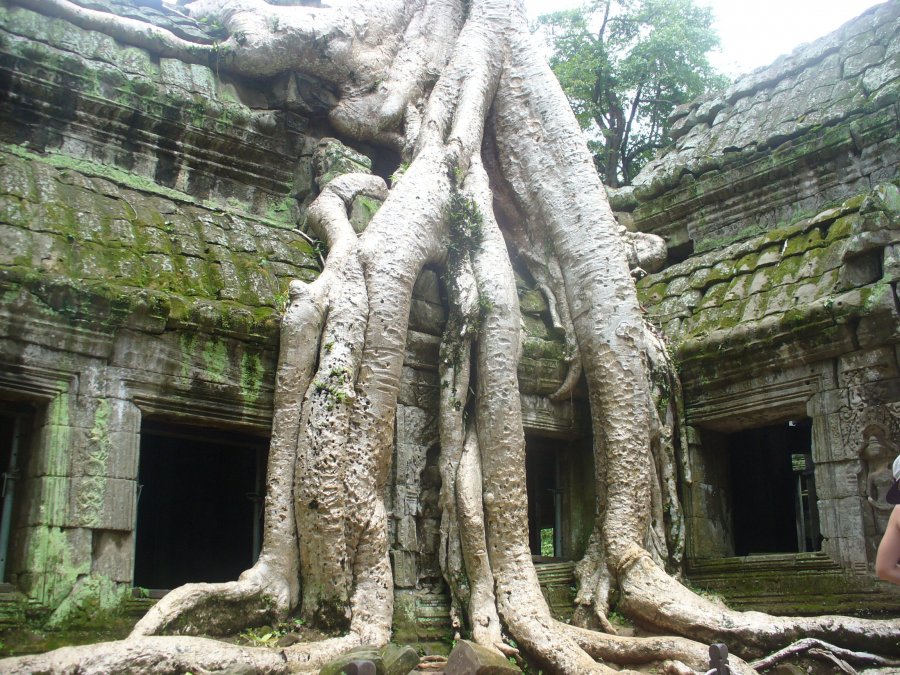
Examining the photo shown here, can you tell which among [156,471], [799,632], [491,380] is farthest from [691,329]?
[156,471]

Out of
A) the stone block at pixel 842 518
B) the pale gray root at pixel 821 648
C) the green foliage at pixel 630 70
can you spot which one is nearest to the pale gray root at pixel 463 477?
the pale gray root at pixel 821 648

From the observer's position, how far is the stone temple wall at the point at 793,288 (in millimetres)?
5434

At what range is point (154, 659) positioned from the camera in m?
3.59

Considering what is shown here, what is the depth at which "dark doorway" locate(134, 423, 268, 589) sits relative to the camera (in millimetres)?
7184

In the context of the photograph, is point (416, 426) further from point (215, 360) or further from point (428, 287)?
point (215, 360)

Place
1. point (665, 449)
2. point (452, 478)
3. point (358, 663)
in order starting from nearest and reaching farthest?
point (358, 663)
point (452, 478)
point (665, 449)

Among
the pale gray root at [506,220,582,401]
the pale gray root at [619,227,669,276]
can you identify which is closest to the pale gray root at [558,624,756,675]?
the pale gray root at [506,220,582,401]

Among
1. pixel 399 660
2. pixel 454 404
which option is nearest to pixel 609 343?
pixel 454 404

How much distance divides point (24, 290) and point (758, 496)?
20.1ft

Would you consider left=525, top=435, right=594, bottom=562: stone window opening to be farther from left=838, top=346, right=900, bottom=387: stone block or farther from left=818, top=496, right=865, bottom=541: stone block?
left=838, top=346, right=900, bottom=387: stone block

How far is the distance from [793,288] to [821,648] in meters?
2.49

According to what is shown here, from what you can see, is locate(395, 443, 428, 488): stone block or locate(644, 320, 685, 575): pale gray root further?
locate(644, 320, 685, 575): pale gray root

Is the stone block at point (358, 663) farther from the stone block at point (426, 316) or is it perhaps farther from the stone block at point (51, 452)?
the stone block at point (426, 316)

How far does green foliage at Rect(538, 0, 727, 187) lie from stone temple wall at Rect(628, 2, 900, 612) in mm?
5637
